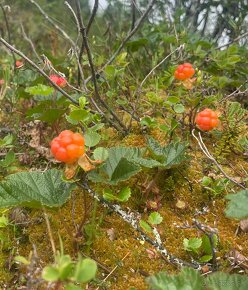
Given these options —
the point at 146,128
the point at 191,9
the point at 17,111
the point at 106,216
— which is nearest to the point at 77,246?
the point at 106,216

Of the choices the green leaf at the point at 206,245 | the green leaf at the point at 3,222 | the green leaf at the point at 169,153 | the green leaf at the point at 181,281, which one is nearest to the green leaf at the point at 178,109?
the green leaf at the point at 169,153

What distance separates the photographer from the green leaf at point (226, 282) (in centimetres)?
129

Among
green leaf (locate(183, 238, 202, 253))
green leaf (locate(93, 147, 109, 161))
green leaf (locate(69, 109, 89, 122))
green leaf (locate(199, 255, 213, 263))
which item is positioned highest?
green leaf (locate(69, 109, 89, 122))

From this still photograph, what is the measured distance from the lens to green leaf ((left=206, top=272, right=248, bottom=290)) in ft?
4.23

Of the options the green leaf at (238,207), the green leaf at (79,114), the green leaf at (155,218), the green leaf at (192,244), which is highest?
the green leaf at (79,114)

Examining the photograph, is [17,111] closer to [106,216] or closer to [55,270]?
[106,216]

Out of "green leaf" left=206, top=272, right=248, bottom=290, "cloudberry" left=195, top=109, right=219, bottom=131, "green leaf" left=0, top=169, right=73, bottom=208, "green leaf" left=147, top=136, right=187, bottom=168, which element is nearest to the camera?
"green leaf" left=206, top=272, right=248, bottom=290

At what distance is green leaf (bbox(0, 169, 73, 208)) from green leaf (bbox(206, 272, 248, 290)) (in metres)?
0.56

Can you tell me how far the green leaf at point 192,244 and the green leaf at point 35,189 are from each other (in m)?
0.46

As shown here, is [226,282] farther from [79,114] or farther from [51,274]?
[79,114]

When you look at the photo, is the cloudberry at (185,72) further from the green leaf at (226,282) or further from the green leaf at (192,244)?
the green leaf at (226,282)

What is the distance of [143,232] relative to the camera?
1658 millimetres

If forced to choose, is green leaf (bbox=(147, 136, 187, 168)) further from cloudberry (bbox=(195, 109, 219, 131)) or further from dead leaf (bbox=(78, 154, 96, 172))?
dead leaf (bbox=(78, 154, 96, 172))

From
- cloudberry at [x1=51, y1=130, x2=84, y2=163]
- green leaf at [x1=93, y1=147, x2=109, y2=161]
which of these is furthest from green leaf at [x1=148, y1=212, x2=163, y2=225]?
cloudberry at [x1=51, y1=130, x2=84, y2=163]
